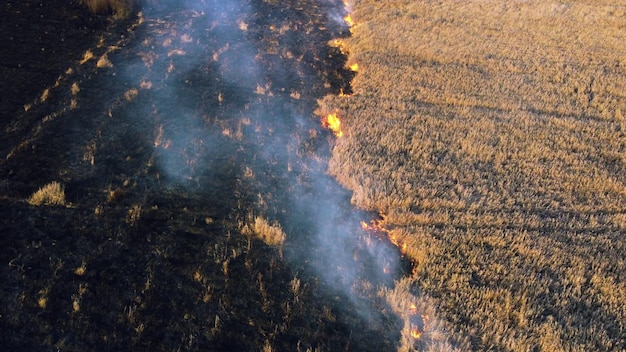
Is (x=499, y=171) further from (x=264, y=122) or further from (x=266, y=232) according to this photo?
(x=264, y=122)

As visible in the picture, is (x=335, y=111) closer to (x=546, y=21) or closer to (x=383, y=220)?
(x=383, y=220)

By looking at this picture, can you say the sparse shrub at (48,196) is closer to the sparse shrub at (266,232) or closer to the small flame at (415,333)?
the sparse shrub at (266,232)

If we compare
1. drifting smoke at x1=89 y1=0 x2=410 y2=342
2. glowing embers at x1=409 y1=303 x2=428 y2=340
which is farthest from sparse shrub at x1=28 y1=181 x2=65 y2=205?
glowing embers at x1=409 y1=303 x2=428 y2=340

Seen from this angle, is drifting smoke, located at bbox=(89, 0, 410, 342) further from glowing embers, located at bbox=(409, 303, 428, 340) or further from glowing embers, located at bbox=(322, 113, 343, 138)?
glowing embers, located at bbox=(409, 303, 428, 340)

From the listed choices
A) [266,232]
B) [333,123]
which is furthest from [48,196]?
[333,123]

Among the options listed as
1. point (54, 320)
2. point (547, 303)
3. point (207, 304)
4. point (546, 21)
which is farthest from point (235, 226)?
point (546, 21)

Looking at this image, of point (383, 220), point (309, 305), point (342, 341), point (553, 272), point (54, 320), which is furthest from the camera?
point (383, 220)
